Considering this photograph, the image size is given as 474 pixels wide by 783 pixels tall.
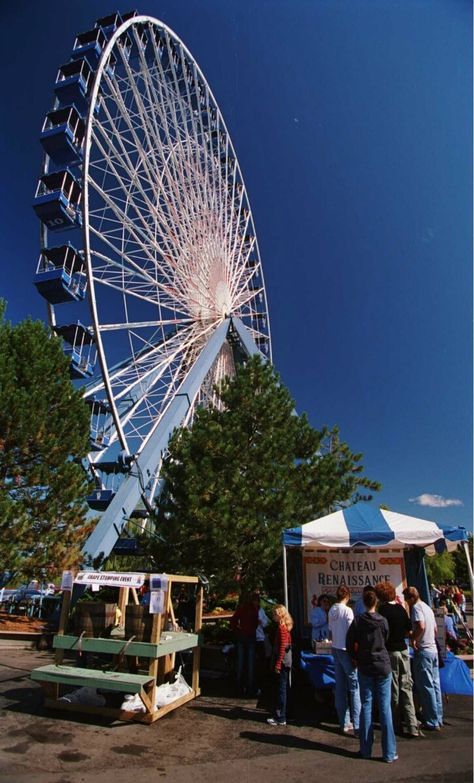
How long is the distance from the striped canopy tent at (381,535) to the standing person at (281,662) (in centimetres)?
84

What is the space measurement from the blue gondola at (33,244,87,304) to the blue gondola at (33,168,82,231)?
81 cm

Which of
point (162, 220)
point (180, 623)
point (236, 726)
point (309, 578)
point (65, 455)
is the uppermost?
point (162, 220)

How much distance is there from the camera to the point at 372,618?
5371 mm

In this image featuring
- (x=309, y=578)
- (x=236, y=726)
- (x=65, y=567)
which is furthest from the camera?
(x=65, y=567)

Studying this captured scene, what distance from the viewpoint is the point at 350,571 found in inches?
343

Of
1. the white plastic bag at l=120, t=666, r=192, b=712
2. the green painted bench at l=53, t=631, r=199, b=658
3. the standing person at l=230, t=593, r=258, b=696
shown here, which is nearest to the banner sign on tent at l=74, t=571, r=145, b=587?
the green painted bench at l=53, t=631, r=199, b=658

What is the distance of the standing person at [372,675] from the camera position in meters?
4.91

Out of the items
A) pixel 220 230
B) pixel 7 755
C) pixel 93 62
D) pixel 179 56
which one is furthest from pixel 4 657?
pixel 179 56

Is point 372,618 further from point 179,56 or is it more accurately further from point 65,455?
point 179,56

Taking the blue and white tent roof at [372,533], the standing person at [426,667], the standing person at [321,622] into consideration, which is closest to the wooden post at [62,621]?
the blue and white tent roof at [372,533]

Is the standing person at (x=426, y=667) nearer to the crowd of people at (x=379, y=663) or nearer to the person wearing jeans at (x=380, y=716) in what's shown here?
the crowd of people at (x=379, y=663)

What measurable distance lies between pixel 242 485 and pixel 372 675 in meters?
8.43

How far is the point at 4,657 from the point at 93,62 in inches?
734

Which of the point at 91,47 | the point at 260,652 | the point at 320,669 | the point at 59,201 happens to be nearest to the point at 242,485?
the point at 260,652
